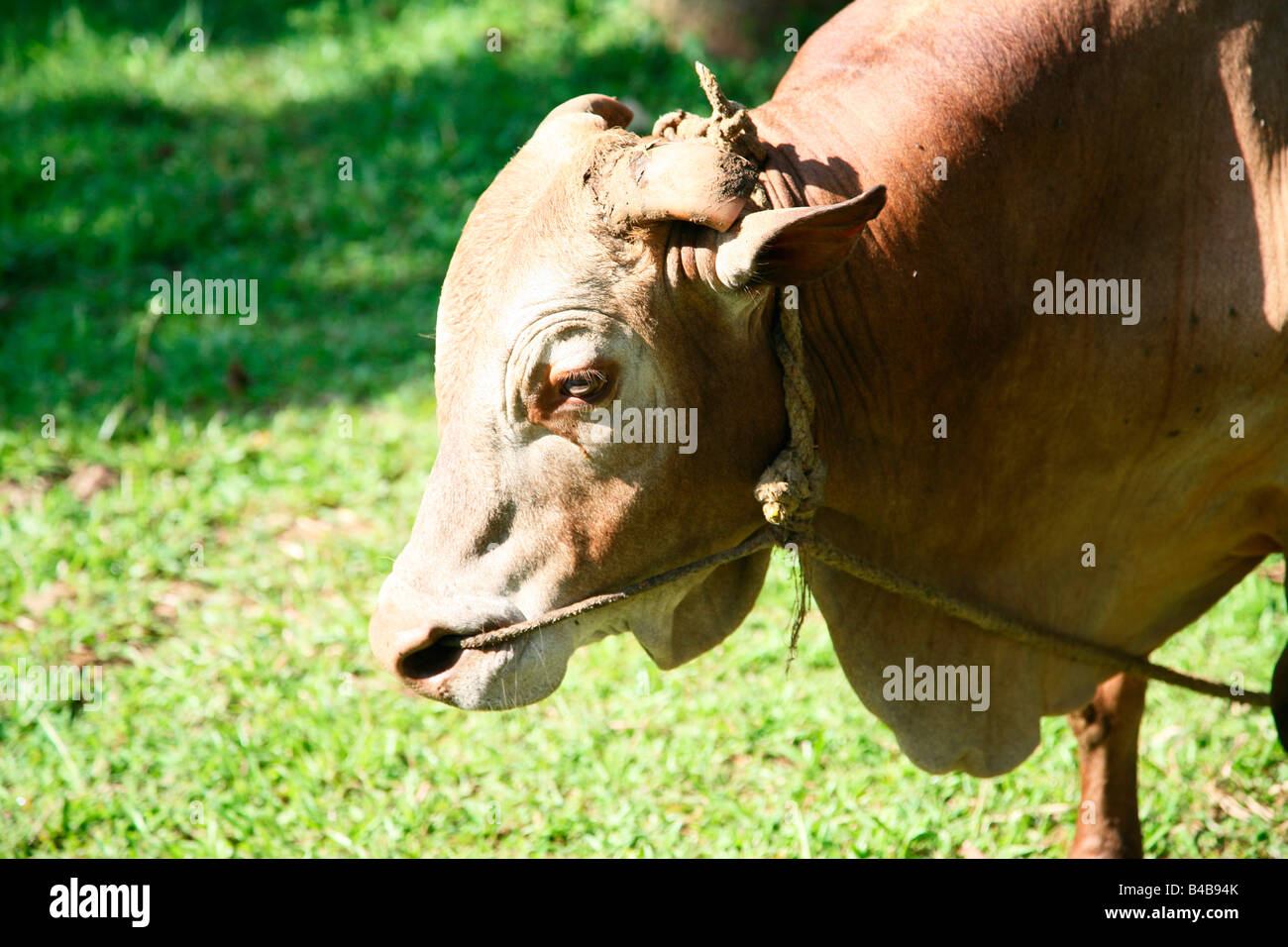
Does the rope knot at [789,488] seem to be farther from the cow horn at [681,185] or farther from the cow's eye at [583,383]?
the cow horn at [681,185]

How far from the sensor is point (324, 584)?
5.23 metres

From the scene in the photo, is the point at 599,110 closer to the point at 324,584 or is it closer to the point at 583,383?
the point at 583,383

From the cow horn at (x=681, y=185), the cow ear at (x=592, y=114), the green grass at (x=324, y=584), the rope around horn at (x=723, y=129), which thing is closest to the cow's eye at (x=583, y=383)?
the cow horn at (x=681, y=185)

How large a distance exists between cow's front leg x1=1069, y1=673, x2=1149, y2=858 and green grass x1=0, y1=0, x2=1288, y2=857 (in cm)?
23

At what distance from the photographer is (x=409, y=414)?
6141 millimetres

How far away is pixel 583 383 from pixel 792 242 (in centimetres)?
51

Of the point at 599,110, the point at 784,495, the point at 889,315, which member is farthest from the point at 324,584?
the point at 889,315

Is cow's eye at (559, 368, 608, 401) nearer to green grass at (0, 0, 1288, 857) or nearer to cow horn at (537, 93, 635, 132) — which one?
cow horn at (537, 93, 635, 132)

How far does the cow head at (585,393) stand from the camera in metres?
2.56

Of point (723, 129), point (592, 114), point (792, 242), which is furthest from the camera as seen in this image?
point (592, 114)

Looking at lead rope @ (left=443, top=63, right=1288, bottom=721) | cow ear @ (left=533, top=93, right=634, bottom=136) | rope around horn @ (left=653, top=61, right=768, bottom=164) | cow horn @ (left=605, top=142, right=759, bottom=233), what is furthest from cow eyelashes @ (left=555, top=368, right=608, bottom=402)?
cow ear @ (left=533, top=93, right=634, bottom=136)

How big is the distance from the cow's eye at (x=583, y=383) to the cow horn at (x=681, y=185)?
12.2 inches

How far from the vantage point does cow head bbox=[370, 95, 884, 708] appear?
101 inches
